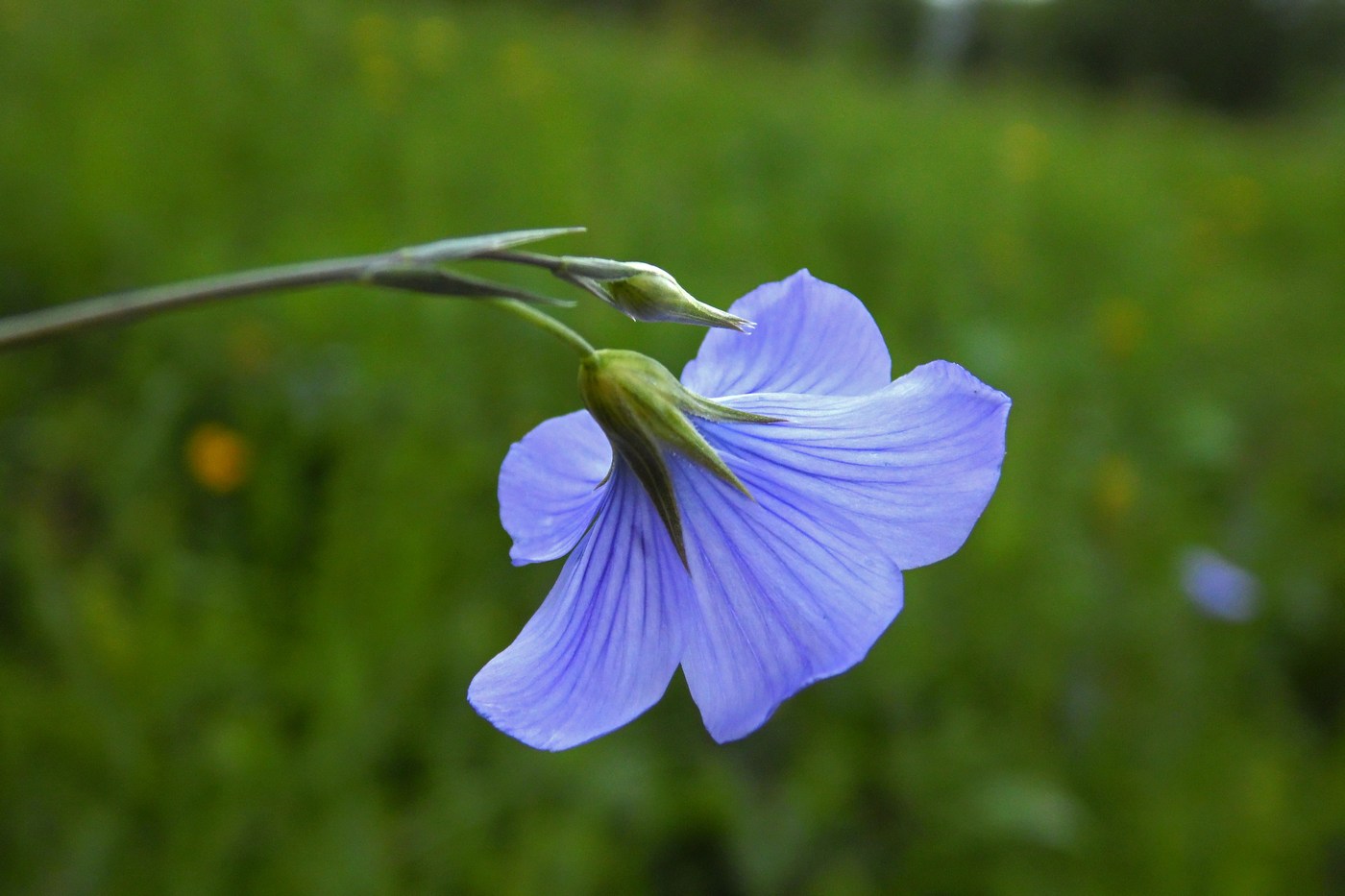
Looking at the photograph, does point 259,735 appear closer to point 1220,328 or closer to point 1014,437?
point 1014,437

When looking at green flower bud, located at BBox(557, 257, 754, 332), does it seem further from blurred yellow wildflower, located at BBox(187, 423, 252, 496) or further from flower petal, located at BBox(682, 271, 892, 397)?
blurred yellow wildflower, located at BBox(187, 423, 252, 496)

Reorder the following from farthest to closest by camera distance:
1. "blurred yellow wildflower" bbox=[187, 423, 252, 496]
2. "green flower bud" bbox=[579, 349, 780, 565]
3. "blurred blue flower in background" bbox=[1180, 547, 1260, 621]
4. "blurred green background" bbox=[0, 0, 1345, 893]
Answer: "blurred blue flower in background" bbox=[1180, 547, 1260, 621] → "blurred yellow wildflower" bbox=[187, 423, 252, 496] → "blurred green background" bbox=[0, 0, 1345, 893] → "green flower bud" bbox=[579, 349, 780, 565]

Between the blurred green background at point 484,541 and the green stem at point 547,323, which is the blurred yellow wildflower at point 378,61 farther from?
the green stem at point 547,323

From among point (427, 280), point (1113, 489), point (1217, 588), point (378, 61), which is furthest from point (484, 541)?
point (378, 61)

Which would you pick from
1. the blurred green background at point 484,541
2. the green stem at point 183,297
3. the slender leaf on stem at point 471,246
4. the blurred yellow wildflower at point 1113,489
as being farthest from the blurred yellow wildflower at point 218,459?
the blurred yellow wildflower at point 1113,489

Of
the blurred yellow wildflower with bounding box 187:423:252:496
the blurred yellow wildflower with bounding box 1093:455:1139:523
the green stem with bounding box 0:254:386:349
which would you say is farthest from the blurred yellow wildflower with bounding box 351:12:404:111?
the green stem with bounding box 0:254:386:349

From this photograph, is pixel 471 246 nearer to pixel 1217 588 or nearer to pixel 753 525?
pixel 753 525

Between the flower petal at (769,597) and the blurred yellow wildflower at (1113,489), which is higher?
the flower petal at (769,597)
